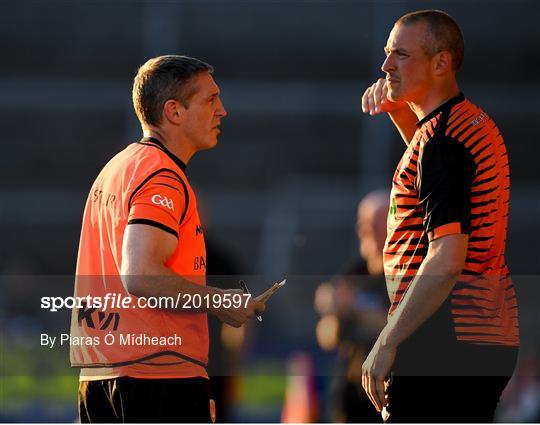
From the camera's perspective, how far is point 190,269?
3566 mm

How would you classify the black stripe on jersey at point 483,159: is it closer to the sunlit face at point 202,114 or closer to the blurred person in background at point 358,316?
the sunlit face at point 202,114

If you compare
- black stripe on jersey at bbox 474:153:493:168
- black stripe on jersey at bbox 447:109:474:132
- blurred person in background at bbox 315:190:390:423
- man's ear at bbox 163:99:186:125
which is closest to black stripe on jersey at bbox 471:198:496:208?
black stripe on jersey at bbox 474:153:493:168

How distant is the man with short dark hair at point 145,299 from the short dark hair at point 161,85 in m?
0.10

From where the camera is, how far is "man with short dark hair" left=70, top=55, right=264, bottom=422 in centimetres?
339

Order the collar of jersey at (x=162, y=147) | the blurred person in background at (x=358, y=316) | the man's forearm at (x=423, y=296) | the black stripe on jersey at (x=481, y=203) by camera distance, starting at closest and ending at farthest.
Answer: the man's forearm at (x=423, y=296) → the black stripe on jersey at (x=481, y=203) → the collar of jersey at (x=162, y=147) → the blurred person in background at (x=358, y=316)

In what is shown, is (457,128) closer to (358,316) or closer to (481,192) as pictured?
(481,192)

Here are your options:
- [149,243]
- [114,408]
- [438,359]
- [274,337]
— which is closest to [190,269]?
[149,243]

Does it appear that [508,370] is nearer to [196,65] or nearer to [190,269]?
[190,269]

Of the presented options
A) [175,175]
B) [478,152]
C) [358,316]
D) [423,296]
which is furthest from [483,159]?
[358,316]

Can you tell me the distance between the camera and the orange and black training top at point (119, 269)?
11.4ft

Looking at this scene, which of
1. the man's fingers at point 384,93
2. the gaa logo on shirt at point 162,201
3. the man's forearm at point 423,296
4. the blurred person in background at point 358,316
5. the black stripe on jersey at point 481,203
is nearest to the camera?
the man's forearm at point 423,296

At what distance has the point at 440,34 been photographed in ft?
11.4

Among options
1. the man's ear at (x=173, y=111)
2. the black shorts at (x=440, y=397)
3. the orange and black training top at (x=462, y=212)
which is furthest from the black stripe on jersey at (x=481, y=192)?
the man's ear at (x=173, y=111)

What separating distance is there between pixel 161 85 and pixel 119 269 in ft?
2.09
